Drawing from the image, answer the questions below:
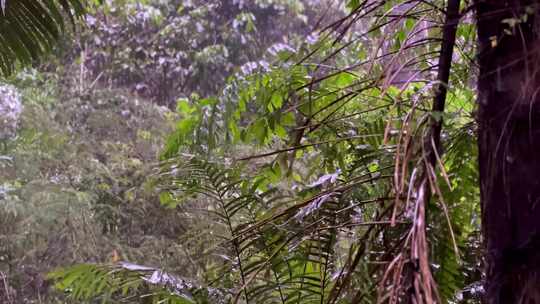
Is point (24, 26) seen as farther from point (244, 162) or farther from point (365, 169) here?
point (365, 169)

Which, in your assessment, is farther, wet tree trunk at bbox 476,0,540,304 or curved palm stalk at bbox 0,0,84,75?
curved palm stalk at bbox 0,0,84,75

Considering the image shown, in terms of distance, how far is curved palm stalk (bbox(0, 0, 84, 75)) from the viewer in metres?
1.32

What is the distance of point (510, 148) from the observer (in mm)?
595

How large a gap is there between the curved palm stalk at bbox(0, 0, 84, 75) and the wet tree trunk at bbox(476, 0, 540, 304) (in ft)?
3.16

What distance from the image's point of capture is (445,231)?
0.86m

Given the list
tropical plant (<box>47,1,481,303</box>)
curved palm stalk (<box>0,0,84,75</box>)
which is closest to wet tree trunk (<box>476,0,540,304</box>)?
tropical plant (<box>47,1,481,303</box>)

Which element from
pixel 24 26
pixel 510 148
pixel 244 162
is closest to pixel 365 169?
pixel 244 162

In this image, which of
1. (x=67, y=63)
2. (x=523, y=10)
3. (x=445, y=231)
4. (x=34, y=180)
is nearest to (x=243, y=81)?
(x=445, y=231)

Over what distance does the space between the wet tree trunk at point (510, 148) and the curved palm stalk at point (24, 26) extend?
963 mm

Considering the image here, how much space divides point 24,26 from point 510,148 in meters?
1.08

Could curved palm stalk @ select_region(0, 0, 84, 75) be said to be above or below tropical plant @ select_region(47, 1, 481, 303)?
above

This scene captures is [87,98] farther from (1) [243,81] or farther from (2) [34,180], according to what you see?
(1) [243,81]

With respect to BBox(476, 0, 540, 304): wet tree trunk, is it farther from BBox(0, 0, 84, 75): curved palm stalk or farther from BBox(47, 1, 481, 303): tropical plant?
BBox(0, 0, 84, 75): curved palm stalk

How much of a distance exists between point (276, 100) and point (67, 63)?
137 inches
